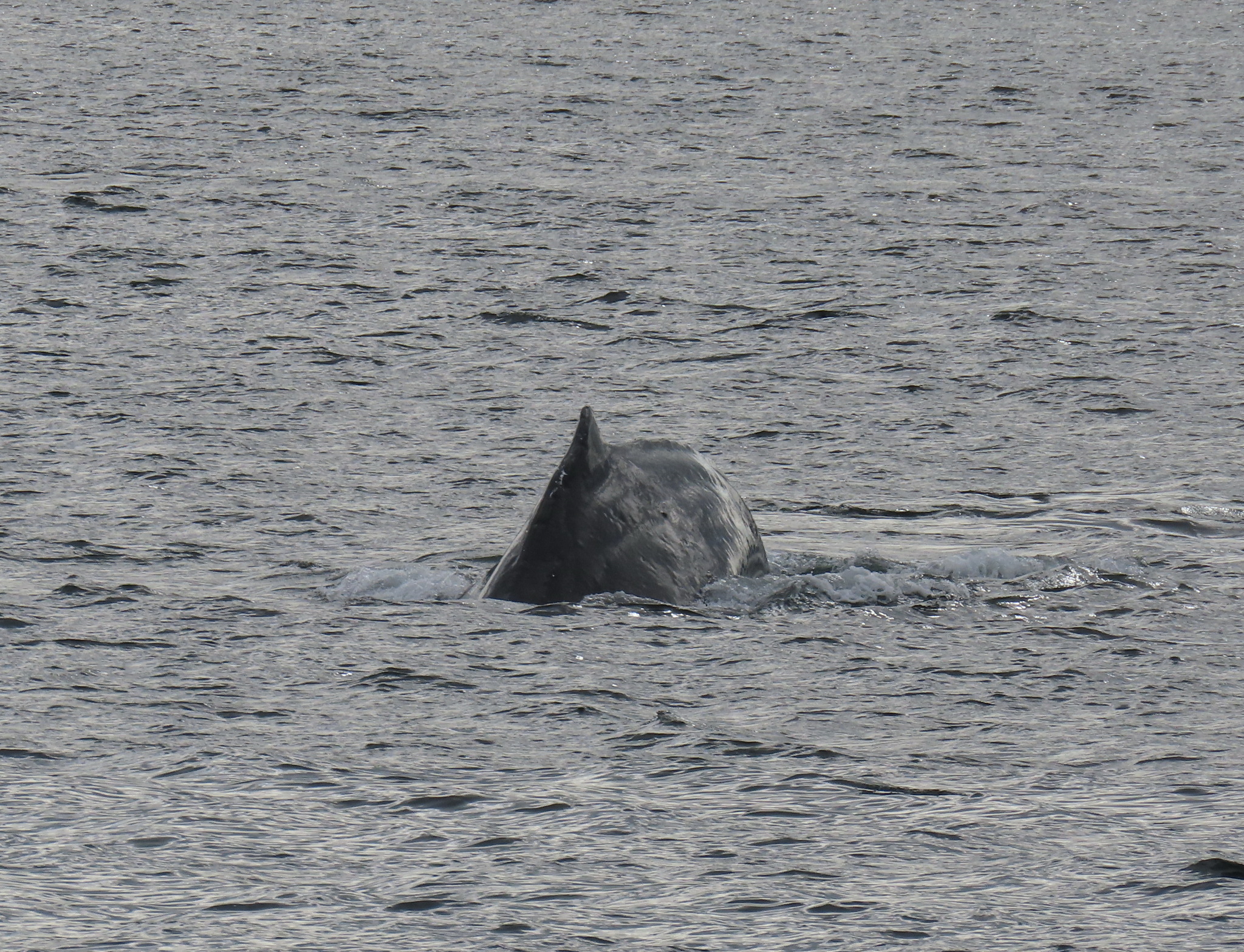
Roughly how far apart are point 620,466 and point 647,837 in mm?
3292

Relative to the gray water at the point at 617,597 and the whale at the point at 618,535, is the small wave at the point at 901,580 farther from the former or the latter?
the whale at the point at 618,535

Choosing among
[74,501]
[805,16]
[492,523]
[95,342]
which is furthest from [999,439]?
[805,16]

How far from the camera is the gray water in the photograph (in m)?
6.39

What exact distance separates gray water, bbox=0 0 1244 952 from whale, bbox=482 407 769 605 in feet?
0.53

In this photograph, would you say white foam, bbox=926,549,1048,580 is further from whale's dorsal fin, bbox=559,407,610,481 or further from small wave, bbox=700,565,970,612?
whale's dorsal fin, bbox=559,407,610,481

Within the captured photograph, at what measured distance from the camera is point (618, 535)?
31.3ft

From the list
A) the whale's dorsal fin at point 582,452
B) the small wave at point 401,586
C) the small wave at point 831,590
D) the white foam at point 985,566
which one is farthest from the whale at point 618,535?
the white foam at point 985,566

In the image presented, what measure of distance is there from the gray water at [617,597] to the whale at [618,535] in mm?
162

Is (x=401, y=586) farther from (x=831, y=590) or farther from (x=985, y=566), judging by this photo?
(x=985, y=566)

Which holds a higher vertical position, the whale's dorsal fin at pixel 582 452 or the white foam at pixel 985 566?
the whale's dorsal fin at pixel 582 452

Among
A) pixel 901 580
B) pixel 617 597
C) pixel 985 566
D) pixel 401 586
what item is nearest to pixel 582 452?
pixel 617 597

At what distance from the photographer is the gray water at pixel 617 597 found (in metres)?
6.39

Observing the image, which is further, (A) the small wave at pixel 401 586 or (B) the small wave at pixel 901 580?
(A) the small wave at pixel 401 586

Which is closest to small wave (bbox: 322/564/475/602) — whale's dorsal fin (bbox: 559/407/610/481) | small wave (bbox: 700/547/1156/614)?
whale's dorsal fin (bbox: 559/407/610/481)
